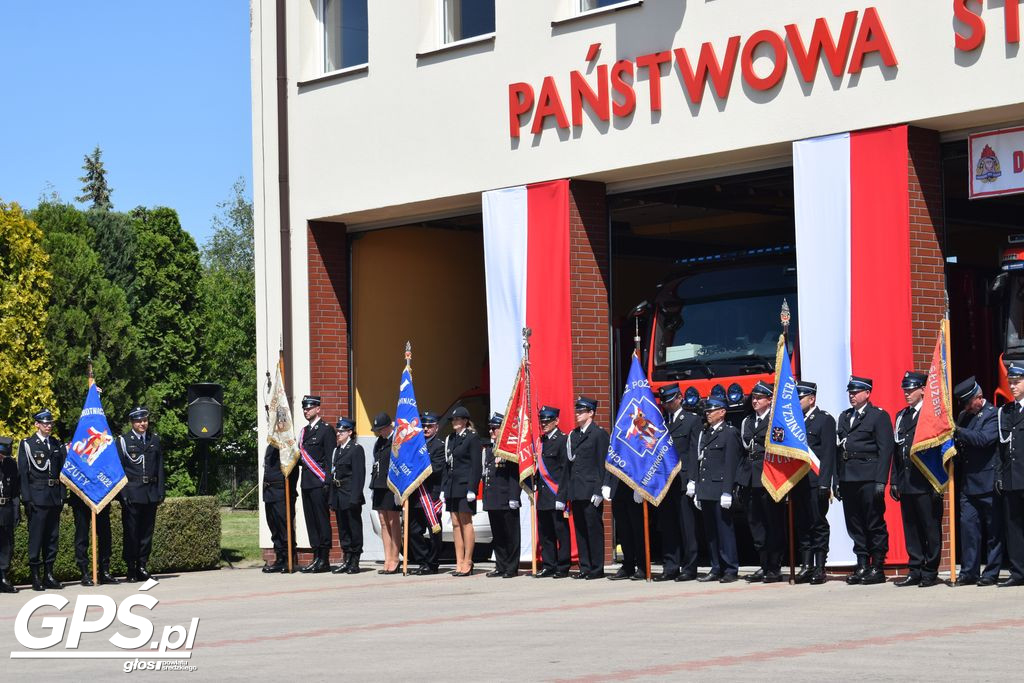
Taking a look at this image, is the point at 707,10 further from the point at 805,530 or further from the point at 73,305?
the point at 73,305

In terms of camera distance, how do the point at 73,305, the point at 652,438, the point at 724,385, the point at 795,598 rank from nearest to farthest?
1. the point at 795,598
2. the point at 652,438
3. the point at 724,385
4. the point at 73,305

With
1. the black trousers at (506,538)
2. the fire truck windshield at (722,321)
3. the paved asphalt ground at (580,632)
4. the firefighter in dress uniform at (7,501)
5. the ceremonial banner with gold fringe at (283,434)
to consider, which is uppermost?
the fire truck windshield at (722,321)

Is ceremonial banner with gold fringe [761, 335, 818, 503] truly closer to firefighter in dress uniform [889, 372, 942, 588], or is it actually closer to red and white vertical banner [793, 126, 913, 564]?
firefighter in dress uniform [889, 372, 942, 588]

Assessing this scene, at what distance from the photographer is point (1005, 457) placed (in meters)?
13.9

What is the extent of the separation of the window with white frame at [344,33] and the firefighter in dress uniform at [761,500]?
833cm

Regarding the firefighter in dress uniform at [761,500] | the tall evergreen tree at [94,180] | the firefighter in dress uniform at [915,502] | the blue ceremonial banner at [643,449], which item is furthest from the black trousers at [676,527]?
the tall evergreen tree at [94,180]

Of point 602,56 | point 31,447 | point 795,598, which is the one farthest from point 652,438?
point 31,447

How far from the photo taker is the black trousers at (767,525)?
1527 centimetres

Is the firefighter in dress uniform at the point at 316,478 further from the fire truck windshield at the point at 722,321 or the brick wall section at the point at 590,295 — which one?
the fire truck windshield at the point at 722,321

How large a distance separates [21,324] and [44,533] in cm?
1355

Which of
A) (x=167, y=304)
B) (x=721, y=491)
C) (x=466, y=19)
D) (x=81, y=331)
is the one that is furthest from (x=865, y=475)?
(x=167, y=304)

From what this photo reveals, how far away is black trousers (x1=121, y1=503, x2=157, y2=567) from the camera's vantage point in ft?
61.8

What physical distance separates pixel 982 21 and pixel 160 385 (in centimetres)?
3126

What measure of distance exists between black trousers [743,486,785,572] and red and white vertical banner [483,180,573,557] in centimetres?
350
